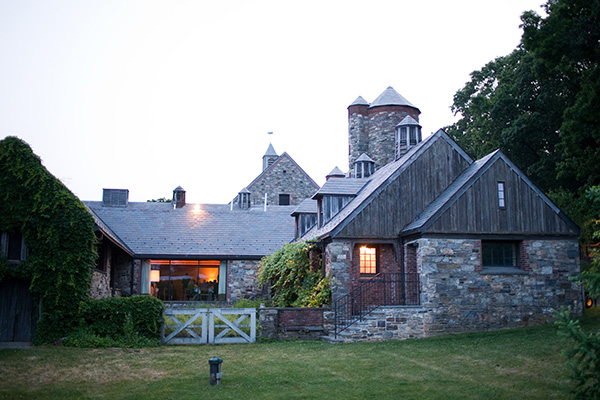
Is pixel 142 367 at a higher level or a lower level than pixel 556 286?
lower

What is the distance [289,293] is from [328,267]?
10.5ft

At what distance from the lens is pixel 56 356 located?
1491 centimetres

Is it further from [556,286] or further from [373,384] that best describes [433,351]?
[556,286]

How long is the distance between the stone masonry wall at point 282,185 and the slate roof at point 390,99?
44.0 feet

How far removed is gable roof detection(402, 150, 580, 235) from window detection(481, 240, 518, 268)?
1873 mm

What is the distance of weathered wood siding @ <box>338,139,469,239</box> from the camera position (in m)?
21.0

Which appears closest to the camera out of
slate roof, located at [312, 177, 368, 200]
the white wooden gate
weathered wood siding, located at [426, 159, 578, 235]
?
the white wooden gate

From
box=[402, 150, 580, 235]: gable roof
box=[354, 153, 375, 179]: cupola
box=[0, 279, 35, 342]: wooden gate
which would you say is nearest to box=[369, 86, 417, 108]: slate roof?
box=[354, 153, 375, 179]: cupola

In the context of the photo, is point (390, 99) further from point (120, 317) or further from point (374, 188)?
point (120, 317)

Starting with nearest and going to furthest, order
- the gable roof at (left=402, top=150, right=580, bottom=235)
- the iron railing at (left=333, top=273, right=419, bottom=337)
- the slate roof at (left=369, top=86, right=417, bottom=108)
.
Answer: the gable roof at (left=402, top=150, right=580, bottom=235)
the iron railing at (left=333, top=273, right=419, bottom=337)
the slate roof at (left=369, top=86, right=417, bottom=108)

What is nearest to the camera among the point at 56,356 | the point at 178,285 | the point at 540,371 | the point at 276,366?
the point at 540,371

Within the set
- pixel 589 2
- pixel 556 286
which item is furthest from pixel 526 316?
pixel 589 2

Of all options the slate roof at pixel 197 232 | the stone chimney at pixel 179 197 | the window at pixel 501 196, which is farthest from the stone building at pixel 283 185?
the window at pixel 501 196

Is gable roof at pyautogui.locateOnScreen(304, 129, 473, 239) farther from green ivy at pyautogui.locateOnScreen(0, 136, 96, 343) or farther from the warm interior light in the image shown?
the warm interior light
